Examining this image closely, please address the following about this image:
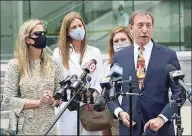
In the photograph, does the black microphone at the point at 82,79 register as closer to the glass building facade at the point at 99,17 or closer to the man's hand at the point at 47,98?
the man's hand at the point at 47,98

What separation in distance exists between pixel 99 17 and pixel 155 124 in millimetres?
9722

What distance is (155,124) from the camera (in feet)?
16.1

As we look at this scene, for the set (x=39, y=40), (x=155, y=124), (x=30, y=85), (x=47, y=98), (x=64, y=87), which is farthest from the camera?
(x=39, y=40)

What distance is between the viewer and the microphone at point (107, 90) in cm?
419

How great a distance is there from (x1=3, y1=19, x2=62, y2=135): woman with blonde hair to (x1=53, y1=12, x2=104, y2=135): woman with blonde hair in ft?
2.38

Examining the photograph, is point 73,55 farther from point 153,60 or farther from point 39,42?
point 153,60

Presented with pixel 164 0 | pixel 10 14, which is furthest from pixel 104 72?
pixel 10 14

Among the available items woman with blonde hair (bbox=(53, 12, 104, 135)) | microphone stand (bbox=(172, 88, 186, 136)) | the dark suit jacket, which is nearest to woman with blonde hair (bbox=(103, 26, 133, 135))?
woman with blonde hair (bbox=(53, 12, 104, 135))

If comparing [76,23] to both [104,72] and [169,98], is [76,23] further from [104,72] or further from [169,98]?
[169,98]

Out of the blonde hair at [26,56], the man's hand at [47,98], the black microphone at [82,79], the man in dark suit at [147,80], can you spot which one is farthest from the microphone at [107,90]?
the blonde hair at [26,56]

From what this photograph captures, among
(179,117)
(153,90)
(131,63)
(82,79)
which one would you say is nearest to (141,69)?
(131,63)

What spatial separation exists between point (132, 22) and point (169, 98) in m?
0.79

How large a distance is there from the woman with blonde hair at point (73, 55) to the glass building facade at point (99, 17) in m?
5.74

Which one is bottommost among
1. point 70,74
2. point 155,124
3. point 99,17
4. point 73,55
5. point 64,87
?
point 155,124
